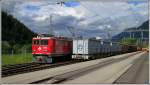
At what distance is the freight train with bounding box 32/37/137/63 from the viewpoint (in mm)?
31812

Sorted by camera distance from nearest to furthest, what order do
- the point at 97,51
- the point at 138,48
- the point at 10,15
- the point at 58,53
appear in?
the point at 58,53 < the point at 97,51 < the point at 10,15 < the point at 138,48

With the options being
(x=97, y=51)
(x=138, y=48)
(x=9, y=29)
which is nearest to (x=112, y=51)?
(x=97, y=51)

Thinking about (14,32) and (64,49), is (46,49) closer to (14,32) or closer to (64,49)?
(64,49)

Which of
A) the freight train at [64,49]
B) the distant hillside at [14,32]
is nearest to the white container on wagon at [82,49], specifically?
the freight train at [64,49]

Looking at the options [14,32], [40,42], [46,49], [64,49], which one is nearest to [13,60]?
[40,42]

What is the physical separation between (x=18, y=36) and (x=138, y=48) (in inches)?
3032

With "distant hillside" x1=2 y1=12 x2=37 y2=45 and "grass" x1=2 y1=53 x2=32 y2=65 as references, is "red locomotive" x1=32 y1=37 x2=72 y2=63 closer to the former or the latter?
"grass" x1=2 y1=53 x2=32 y2=65

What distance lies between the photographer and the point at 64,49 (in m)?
35.8

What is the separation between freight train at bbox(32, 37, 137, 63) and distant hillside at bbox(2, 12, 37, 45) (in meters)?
10.5

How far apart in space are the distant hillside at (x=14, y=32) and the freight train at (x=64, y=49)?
414 inches

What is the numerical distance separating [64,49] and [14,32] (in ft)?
60.8

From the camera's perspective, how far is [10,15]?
2255 inches

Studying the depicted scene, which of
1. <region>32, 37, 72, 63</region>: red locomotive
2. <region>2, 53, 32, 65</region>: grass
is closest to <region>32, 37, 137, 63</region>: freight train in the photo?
<region>32, 37, 72, 63</region>: red locomotive

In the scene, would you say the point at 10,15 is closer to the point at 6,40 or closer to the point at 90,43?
the point at 6,40
